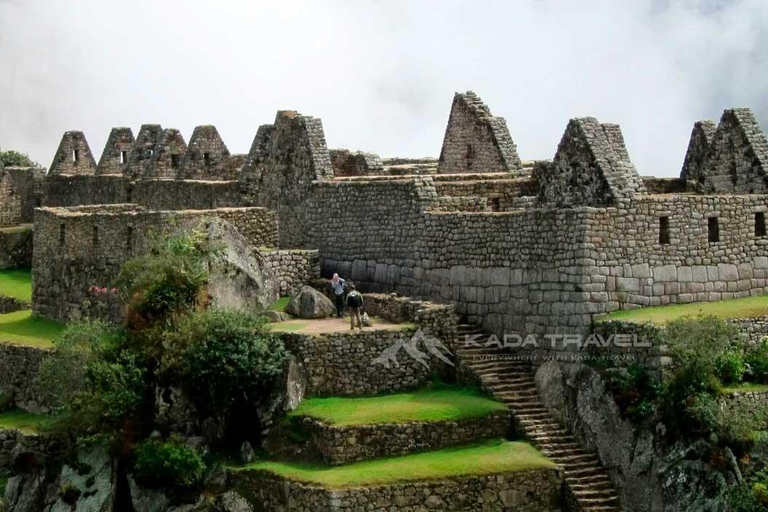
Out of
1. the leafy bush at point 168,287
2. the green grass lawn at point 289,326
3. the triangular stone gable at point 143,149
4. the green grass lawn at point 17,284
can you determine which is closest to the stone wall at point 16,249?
the green grass lawn at point 17,284

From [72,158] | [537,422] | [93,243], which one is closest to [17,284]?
[72,158]

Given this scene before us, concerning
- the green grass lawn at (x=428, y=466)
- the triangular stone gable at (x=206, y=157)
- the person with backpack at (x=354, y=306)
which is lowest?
the green grass lawn at (x=428, y=466)

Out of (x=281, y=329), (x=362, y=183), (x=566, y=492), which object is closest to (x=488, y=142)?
(x=362, y=183)

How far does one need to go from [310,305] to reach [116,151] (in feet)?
76.7

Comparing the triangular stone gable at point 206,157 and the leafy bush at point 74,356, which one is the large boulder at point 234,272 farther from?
the triangular stone gable at point 206,157

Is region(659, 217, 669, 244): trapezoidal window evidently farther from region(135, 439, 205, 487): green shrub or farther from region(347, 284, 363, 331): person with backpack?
region(135, 439, 205, 487): green shrub

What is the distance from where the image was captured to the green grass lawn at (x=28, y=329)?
62094mm

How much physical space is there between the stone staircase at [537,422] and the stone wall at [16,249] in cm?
2755

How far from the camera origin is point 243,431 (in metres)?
52.8

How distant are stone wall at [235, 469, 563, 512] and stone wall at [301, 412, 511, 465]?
141 cm

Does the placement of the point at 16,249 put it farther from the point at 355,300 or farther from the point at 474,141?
the point at 355,300

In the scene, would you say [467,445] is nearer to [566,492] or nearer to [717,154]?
[566,492]

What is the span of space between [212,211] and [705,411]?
1672 cm

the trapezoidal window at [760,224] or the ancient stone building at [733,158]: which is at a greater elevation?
the ancient stone building at [733,158]
